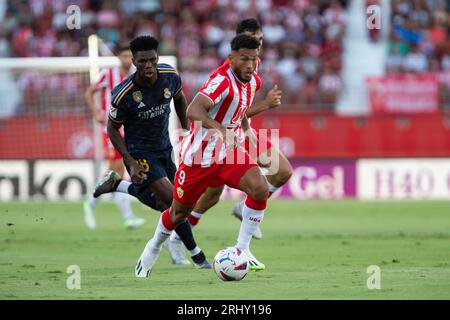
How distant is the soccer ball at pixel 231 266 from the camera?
9.34 meters

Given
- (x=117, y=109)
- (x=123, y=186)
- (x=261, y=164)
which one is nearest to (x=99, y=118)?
(x=123, y=186)

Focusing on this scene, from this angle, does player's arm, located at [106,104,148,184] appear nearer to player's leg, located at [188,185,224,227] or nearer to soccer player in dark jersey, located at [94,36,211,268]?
soccer player in dark jersey, located at [94,36,211,268]

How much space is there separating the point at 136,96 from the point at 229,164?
133 centimetres

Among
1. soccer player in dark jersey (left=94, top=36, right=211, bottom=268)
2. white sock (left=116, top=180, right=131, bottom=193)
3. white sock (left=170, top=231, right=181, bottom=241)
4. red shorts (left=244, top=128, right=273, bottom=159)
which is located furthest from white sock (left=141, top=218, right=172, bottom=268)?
red shorts (left=244, top=128, right=273, bottom=159)

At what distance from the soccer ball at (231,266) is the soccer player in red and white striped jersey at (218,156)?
64 cm

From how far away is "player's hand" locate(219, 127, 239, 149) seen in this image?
9.44 meters

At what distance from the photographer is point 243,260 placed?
941cm

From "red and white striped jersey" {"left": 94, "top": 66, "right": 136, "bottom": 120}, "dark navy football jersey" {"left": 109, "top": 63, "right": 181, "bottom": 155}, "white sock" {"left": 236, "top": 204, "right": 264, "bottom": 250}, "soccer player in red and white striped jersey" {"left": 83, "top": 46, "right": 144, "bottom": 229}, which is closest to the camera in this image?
"white sock" {"left": 236, "top": 204, "right": 264, "bottom": 250}

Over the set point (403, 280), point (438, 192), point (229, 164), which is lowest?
point (438, 192)

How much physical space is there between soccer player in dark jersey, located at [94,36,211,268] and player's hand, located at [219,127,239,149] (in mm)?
1146

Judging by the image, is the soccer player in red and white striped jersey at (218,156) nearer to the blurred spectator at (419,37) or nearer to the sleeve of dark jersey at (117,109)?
the sleeve of dark jersey at (117,109)

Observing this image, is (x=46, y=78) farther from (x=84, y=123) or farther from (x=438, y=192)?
(x=438, y=192)
